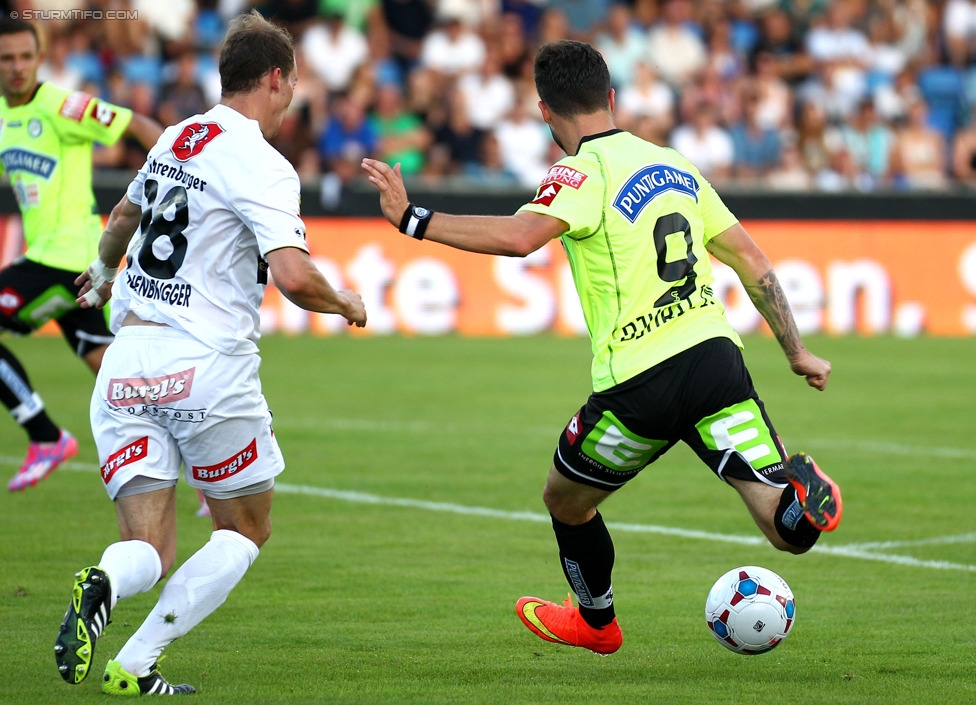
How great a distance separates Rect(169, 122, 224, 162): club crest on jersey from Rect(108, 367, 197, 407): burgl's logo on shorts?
2.35ft

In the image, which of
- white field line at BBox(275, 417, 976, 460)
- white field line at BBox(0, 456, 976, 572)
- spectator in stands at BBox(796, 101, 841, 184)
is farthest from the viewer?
spectator in stands at BBox(796, 101, 841, 184)

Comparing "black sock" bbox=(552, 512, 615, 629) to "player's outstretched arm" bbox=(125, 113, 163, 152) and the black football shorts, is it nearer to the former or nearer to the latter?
the black football shorts

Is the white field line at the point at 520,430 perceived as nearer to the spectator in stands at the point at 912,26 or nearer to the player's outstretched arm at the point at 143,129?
the player's outstretched arm at the point at 143,129

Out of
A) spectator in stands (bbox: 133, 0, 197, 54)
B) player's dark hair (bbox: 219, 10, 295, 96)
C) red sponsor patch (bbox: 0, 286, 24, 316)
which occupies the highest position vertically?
player's dark hair (bbox: 219, 10, 295, 96)

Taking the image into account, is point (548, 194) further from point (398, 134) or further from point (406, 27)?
point (406, 27)

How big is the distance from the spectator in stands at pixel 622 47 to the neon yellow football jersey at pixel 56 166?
1431 cm

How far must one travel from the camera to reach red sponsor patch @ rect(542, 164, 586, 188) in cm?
518

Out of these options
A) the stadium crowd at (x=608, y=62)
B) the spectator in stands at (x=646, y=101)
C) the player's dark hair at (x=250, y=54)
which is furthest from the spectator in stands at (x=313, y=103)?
the player's dark hair at (x=250, y=54)

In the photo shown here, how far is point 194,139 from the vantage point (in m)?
4.88

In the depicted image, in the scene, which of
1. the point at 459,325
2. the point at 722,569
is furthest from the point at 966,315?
the point at 722,569

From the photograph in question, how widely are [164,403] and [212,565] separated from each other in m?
0.57

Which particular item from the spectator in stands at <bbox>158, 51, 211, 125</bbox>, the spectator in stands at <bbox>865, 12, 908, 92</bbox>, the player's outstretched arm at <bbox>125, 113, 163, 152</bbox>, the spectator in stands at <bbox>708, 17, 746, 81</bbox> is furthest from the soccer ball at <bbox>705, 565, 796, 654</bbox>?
the spectator in stands at <bbox>865, 12, 908, 92</bbox>

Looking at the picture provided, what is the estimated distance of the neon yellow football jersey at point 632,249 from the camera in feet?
17.1

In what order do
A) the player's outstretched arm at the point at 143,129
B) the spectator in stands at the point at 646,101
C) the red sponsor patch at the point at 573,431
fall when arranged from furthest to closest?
the spectator in stands at the point at 646,101 → the player's outstretched arm at the point at 143,129 → the red sponsor patch at the point at 573,431
